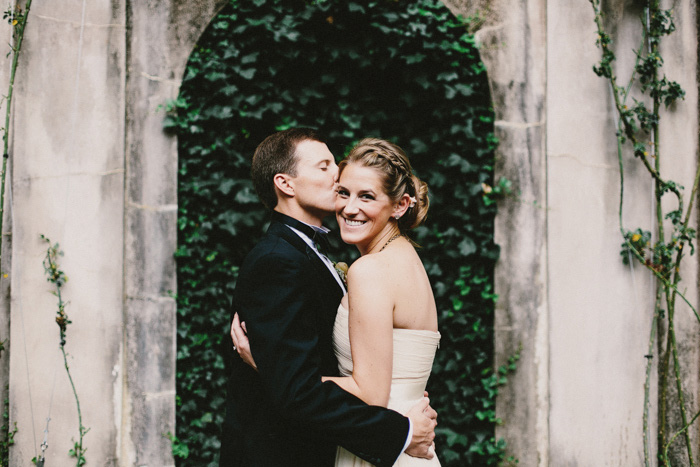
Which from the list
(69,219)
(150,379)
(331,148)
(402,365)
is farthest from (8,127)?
(402,365)

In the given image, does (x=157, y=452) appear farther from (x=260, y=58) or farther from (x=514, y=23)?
(x=514, y=23)

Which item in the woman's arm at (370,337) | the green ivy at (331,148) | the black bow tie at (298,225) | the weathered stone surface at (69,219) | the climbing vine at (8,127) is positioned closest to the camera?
the woman's arm at (370,337)

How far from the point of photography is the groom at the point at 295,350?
1.91 metres

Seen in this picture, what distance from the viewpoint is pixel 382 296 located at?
2.03m

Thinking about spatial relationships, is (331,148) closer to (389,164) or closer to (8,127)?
(389,164)

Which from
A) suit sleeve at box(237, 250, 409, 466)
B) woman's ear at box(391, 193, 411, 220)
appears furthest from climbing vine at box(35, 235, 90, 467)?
woman's ear at box(391, 193, 411, 220)

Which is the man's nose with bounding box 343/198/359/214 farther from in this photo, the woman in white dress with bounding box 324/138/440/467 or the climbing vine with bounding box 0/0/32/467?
the climbing vine with bounding box 0/0/32/467

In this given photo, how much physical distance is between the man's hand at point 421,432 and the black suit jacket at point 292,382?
0.09 metres

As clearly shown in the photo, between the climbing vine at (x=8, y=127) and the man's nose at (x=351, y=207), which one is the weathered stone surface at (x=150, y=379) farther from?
the man's nose at (x=351, y=207)

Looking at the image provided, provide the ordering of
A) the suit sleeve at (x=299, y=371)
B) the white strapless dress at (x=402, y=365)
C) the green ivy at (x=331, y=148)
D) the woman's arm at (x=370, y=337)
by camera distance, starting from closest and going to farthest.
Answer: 1. the suit sleeve at (x=299, y=371)
2. the woman's arm at (x=370, y=337)
3. the white strapless dress at (x=402, y=365)
4. the green ivy at (x=331, y=148)

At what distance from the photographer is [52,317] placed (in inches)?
148

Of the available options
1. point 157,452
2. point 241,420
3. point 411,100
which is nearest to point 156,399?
point 157,452

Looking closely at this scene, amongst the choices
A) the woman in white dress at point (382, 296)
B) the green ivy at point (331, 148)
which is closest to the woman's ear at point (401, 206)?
the woman in white dress at point (382, 296)

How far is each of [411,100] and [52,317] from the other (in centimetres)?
309
